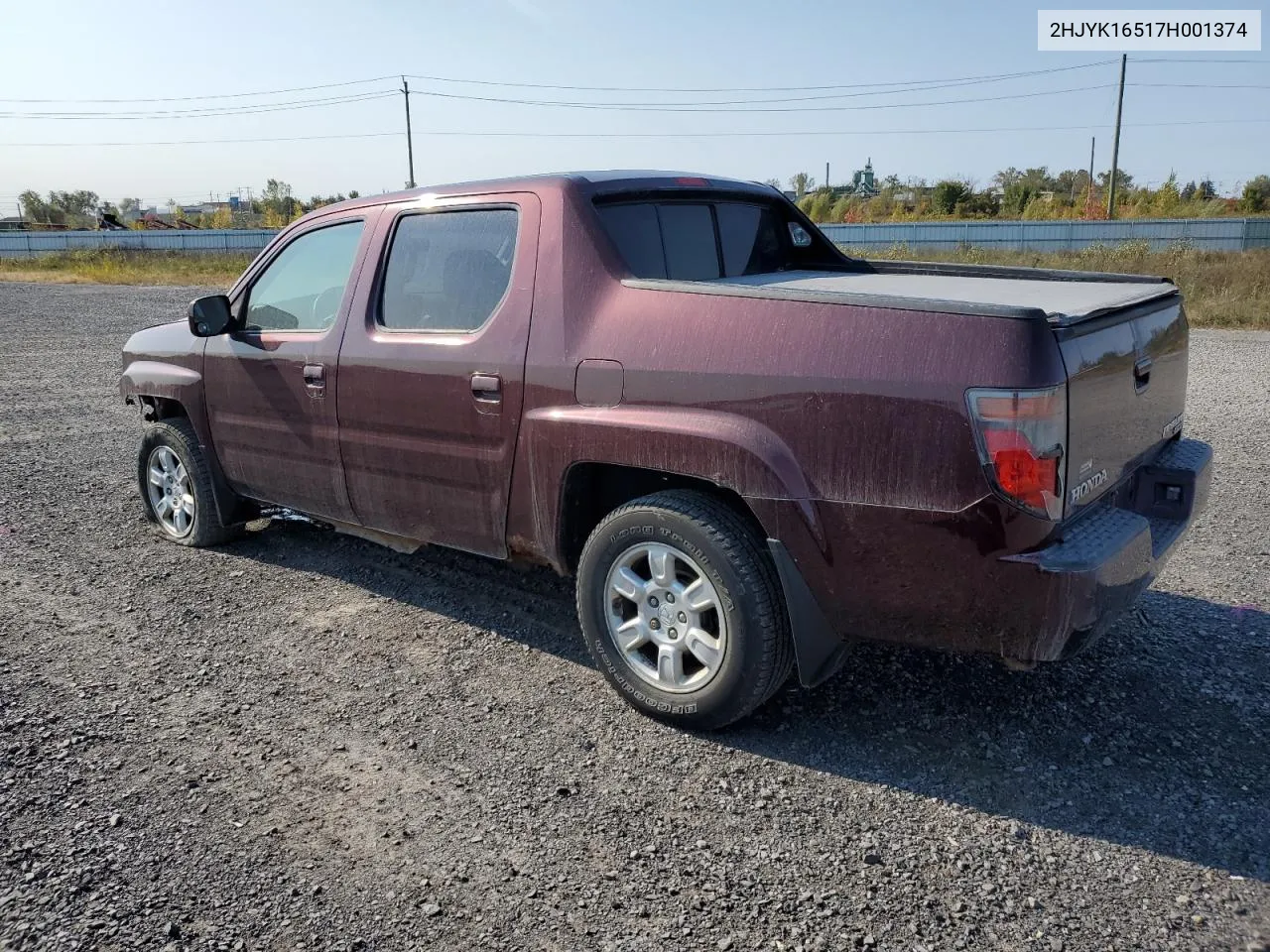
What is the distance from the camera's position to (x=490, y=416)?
3895 mm

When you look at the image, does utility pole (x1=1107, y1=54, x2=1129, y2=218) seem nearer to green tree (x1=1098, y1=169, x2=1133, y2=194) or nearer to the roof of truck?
green tree (x1=1098, y1=169, x2=1133, y2=194)

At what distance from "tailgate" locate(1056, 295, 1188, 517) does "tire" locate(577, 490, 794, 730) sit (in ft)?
3.27

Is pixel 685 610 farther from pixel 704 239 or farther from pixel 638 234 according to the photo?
pixel 704 239

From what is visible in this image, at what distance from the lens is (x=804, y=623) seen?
3230mm

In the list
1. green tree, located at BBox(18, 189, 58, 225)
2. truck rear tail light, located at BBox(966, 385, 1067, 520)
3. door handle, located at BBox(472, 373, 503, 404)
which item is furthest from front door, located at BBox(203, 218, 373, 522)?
green tree, located at BBox(18, 189, 58, 225)

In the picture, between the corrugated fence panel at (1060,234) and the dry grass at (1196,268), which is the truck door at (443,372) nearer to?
the dry grass at (1196,268)

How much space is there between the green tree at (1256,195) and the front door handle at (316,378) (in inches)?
2145

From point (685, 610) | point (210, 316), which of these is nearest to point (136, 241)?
point (210, 316)

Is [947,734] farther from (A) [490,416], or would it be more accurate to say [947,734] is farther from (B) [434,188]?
(B) [434,188]

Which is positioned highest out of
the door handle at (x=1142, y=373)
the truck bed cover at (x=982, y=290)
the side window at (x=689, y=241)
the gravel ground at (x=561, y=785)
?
the side window at (x=689, y=241)

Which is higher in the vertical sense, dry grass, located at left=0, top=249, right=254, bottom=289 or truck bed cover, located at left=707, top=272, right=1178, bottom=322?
truck bed cover, located at left=707, top=272, right=1178, bottom=322

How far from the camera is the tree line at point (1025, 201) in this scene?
1875 inches

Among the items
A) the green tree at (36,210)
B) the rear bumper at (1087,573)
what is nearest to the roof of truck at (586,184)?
the rear bumper at (1087,573)

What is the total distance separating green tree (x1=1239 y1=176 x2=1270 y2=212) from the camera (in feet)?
158
